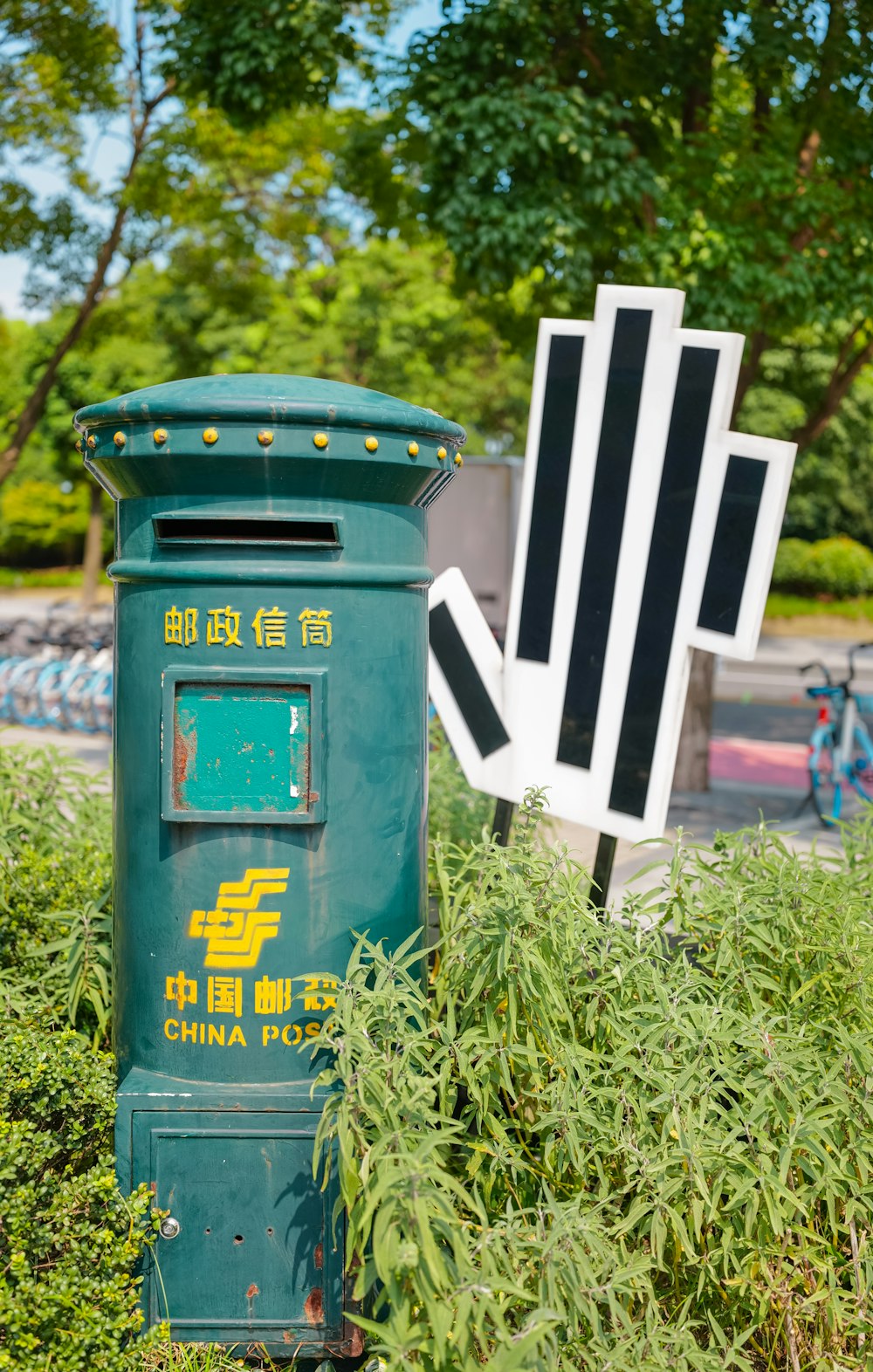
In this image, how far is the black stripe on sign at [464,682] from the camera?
12.0 feet

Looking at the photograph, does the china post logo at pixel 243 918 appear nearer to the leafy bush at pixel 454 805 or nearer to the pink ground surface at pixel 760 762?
the leafy bush at pixel 454 805

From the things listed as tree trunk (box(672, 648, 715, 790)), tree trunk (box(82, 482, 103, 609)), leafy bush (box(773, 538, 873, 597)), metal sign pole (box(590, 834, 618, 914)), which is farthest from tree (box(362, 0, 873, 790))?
tree trunk (box(82, 482, 103, 609))

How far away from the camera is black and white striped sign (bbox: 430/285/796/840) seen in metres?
3.21

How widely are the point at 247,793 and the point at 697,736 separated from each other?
7442mm

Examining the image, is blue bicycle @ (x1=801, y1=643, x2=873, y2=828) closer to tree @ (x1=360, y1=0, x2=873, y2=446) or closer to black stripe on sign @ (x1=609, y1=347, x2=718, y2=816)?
tree @ (x1=360, y1=0, x2=873, y2=446)

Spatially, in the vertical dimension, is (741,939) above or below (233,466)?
below

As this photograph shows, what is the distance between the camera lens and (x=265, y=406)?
7.77ft

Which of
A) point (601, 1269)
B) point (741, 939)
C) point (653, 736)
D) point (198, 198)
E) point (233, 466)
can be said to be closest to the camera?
point (601, 1269)

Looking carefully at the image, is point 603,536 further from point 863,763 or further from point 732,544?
point 863,763

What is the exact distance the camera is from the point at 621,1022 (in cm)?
257

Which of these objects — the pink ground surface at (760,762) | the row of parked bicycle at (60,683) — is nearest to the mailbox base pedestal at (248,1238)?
the pink ground surface at (760,762)

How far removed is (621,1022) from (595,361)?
1.88m

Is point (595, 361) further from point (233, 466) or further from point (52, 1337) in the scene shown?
point (52, 1337)

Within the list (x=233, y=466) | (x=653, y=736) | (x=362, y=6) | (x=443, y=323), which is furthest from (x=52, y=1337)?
(x=443, y=323)
